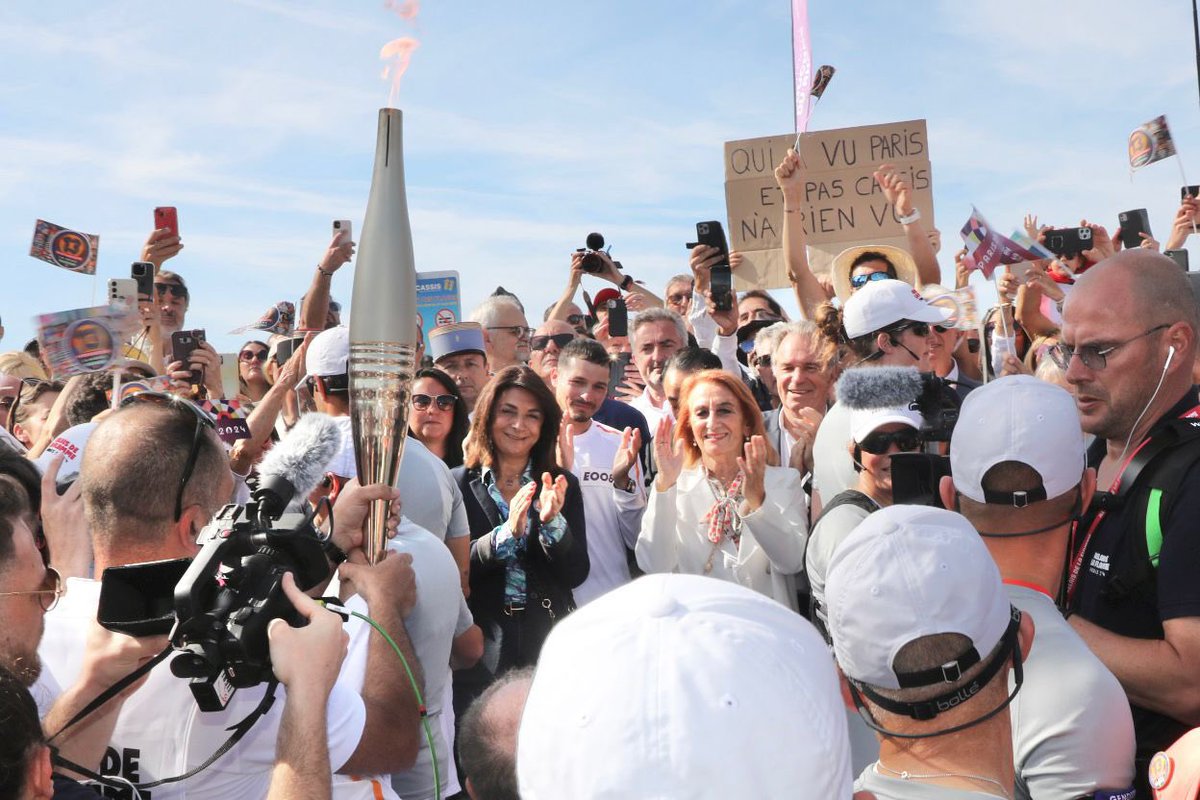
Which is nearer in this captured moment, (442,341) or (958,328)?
(958,328)

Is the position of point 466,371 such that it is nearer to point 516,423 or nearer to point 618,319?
point 516,423

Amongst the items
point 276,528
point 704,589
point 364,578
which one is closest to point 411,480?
point 364,578

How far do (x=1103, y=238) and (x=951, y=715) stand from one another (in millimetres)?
6018

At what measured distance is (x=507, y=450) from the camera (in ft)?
18.0

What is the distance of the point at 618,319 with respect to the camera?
858 centimetres

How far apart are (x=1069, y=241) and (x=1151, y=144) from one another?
220 cm

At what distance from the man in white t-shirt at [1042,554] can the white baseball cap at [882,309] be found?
6.89ft

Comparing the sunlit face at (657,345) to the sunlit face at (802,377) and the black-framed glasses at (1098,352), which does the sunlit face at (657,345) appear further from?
the black-framed glasses at (1098,352)

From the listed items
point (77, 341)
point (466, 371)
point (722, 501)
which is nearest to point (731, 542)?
point (722, 501)

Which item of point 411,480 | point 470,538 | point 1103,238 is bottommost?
point 470,538

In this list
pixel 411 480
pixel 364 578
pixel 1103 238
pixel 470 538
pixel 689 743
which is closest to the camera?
pixel 689 743

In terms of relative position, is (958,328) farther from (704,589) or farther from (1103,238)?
(704,589)

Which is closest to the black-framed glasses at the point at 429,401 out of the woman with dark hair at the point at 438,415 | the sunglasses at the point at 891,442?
the woman with dark hair at the point at 438,415

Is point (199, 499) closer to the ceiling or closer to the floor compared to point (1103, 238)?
closer to the floor
